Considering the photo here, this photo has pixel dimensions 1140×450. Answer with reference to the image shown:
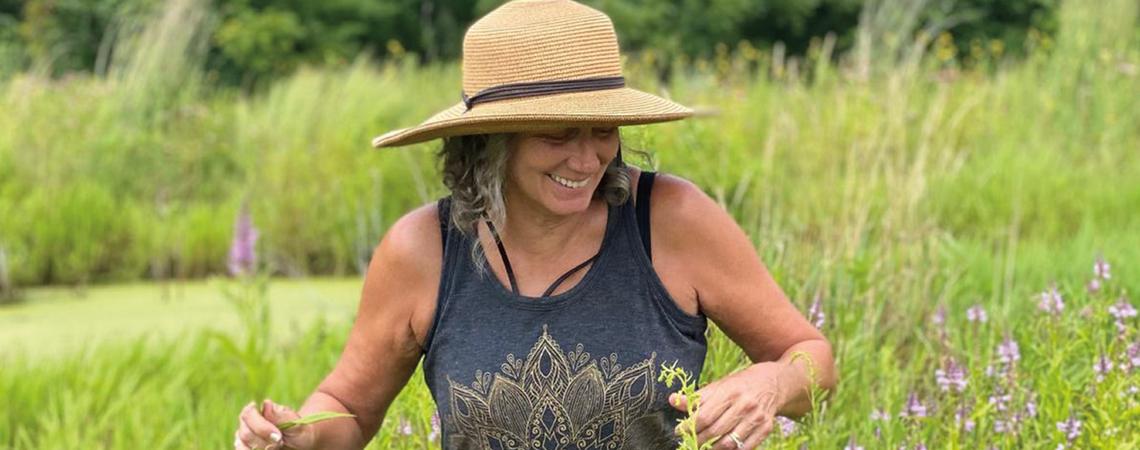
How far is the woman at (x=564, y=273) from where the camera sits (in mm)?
2098

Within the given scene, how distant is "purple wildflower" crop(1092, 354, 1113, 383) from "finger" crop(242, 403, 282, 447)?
3.98 feet

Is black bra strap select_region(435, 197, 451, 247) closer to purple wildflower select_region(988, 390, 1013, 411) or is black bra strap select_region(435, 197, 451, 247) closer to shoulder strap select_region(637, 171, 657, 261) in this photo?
shoulder strap select_region(637, 171, 657, 261)

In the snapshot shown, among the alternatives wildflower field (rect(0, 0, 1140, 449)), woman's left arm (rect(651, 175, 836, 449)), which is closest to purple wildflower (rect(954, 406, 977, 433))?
wildflower field (rect(0, 0, 1140, 449))

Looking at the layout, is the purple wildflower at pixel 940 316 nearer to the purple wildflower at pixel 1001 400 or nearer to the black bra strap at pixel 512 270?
the purple wildflower at pixel 1001 400

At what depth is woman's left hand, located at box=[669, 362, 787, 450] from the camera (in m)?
1.85

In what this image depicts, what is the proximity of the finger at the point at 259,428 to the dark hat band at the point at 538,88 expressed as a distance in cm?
51

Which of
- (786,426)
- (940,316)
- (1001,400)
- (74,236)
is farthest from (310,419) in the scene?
(74,236)

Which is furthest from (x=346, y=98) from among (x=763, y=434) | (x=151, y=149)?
(x=763, y=434)

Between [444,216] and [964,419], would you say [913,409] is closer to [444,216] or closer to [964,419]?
[964,419]

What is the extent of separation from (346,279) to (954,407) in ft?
15.4

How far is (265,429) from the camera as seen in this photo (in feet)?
6.63

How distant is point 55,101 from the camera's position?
8.62m

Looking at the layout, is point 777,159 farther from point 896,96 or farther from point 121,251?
point 121,251

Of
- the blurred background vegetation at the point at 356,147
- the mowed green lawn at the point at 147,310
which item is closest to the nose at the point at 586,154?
the blurred background vegetation at the point at 356,147
